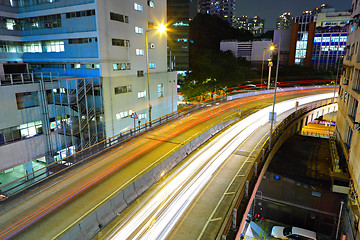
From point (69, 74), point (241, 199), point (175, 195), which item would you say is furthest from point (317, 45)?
point (175, 195)

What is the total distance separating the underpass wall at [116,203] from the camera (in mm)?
10477

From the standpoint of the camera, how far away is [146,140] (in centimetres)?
2202

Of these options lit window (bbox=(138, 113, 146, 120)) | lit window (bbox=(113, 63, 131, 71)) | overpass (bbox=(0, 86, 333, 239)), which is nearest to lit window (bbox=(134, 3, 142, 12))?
lit window (bbox=(113, 63, 131, 71))

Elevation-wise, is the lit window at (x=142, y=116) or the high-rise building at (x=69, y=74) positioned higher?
the high-rise building at (x=69, y=74)

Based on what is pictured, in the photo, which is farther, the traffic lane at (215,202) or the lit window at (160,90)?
the lit window at (160,90)

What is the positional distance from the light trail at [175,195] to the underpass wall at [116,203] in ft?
2.75

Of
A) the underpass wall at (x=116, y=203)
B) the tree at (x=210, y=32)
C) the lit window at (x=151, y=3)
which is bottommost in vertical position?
the underpass wall at (x=116, y=203)

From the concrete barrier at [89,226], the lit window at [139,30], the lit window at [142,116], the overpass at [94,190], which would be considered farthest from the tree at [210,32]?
the concrete barrier at [89,226]

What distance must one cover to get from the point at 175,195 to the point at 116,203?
325 cm

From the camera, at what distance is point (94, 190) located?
44.8 feet

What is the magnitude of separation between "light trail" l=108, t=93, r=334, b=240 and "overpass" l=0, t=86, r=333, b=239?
102 cm

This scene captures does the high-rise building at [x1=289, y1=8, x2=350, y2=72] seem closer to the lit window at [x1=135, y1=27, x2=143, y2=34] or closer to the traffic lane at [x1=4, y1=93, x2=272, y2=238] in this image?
the lit window at [x1=135, y1=27, x2=143, y2=34]

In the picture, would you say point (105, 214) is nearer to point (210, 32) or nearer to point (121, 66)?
point (121, 66)

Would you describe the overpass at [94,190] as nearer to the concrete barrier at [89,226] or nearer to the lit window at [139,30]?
the concrete barrier at [89,226]
